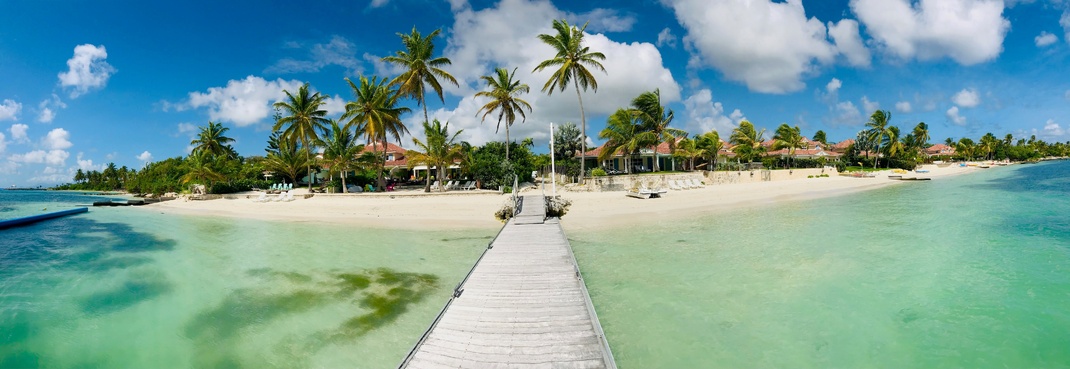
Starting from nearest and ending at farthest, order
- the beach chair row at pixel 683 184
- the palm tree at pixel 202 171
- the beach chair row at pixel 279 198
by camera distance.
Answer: the beach chair row at pixel 279 198, the beach chair row at pixel 683 184, the palm tree at pixel 202 171

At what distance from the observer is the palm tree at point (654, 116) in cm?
3316

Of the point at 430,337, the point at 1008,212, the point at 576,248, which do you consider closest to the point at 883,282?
the point at 576,248

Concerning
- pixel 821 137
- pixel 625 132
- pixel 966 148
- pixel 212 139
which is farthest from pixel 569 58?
pixel 966 148

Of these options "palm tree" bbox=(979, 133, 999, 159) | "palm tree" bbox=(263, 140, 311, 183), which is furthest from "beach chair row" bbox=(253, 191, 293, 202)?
"palm tree" bbox=(979, 133, 999, 159)

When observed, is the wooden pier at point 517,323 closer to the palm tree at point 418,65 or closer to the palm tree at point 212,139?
the palm tree at point 418,65

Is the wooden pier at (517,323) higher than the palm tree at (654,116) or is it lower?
lower

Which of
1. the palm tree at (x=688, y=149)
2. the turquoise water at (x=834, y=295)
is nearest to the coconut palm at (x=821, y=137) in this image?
the palm tree at (x=688, y=149)

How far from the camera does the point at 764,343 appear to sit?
610 cm

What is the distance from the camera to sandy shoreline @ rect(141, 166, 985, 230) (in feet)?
57.3

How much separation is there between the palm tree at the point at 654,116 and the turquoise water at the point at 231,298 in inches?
888

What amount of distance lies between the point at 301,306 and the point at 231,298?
200 cm

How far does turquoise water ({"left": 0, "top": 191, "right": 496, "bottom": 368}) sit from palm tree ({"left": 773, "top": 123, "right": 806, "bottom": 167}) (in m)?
44.4

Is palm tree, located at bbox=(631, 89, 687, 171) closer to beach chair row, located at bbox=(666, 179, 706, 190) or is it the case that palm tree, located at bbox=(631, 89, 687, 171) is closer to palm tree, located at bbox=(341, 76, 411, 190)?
beach chair row, located at bbox=(666, 179, 706, 190)

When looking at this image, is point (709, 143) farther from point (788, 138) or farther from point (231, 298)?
point (231, 298)
